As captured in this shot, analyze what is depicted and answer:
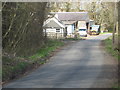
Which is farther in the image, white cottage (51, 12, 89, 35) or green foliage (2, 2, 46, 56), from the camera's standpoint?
white cottage (51, 12, 89, 35)

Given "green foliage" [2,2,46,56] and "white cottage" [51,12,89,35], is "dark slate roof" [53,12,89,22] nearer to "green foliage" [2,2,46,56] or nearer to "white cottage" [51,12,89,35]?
"white cottage" [51,12,89,35]

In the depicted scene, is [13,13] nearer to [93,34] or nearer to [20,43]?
[20,43]

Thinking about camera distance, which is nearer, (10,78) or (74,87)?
(74,87)

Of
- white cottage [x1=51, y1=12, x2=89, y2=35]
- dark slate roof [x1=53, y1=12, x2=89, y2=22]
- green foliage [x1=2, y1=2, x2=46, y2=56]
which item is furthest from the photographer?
dark slate roof [x1=53, y1=12, x2=89, y2=22]

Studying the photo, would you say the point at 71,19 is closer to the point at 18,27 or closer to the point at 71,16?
the point at 71,16

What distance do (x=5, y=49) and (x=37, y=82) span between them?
765 cm

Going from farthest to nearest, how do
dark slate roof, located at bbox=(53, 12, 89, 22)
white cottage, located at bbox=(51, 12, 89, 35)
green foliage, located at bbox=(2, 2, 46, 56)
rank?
dark slate roof, located at bbox=(53, 12, 89, 22), white cottage, located at bbox=(51, 12, 89, 35), green foliage, located at bbox=(2, 2, 46, 56)

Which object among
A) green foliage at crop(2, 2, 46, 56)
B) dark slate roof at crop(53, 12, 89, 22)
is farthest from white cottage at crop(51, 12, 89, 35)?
green foliage at crop(2, 2, 46, 56)

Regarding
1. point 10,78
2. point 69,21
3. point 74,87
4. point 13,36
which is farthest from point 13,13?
point 69,21

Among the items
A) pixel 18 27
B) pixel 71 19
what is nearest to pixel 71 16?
pixel 71 19

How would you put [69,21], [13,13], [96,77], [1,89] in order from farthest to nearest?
[69,21] → [13,13] → [96,77] → [1,89]

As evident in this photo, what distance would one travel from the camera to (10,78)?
39.7 ft

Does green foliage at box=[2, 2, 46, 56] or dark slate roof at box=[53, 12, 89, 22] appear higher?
dark slate roof at box=[53, 12, 89, 22]

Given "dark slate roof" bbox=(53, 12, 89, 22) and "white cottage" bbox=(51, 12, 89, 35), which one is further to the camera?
"dark slate roof" bbox=(53, 12, 89, 22)
